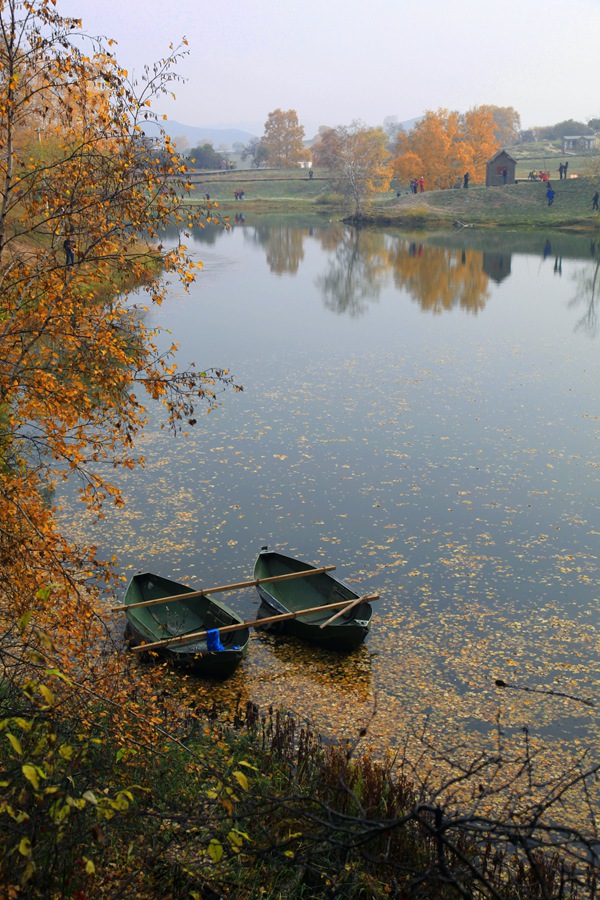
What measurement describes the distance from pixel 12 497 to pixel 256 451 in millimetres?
10122

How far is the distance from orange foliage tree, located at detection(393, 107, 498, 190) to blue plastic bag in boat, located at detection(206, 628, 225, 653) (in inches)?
2979

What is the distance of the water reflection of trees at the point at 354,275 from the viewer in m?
35.4

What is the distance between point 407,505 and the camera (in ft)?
48.1

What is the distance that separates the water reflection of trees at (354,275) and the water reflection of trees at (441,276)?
107cm

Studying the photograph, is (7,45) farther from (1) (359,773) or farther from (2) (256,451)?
(2) (256,451)

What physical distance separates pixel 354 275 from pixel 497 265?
27.2 feet

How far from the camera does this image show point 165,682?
958 cm

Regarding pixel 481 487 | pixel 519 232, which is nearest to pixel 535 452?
pixel 481 487

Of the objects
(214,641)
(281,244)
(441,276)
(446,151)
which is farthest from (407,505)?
(446,151)

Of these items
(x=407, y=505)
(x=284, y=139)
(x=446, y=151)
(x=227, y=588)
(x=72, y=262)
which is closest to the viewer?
(x=72, y=262)

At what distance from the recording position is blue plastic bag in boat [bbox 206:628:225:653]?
9711mm

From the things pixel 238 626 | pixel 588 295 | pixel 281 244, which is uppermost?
pixel 281 244

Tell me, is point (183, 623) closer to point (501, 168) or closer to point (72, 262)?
point (72, 262)

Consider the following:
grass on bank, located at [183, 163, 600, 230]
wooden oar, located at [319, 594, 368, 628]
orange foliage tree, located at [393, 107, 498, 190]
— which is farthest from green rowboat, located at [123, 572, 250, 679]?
orange foliage tree, located at [393, 107, 498, 190]
